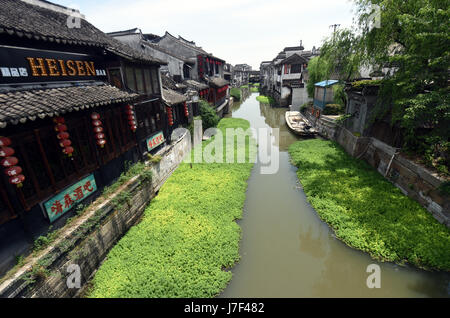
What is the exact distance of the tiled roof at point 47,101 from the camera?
5588 mm

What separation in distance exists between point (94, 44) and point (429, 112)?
16169 mm

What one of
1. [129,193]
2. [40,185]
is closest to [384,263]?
[129,193]

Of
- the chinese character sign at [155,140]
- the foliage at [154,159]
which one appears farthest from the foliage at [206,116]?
the foliage at [154,159]

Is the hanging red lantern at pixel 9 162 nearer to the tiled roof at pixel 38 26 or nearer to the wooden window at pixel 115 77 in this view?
the tiled roof at pixel 38 26

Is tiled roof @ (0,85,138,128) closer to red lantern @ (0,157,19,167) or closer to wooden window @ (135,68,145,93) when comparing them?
red lantern @ (0,157,19,167)

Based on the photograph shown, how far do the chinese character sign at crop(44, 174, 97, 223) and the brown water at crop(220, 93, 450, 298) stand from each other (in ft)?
23.7

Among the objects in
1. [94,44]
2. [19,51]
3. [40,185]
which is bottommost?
[40,185]

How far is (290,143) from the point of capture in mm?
23531

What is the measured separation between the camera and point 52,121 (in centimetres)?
754

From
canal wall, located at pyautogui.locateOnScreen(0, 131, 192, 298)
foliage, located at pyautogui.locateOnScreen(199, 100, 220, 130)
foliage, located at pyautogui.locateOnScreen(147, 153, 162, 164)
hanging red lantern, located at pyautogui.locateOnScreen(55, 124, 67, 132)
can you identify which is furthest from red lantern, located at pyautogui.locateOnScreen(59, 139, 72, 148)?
foliage, located at pyautogui.locateOnScreen(199, 100, 220, 130)

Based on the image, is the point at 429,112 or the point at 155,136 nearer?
the point at 429,112

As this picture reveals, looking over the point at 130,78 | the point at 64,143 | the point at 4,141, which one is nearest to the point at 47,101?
the point at 64,143
